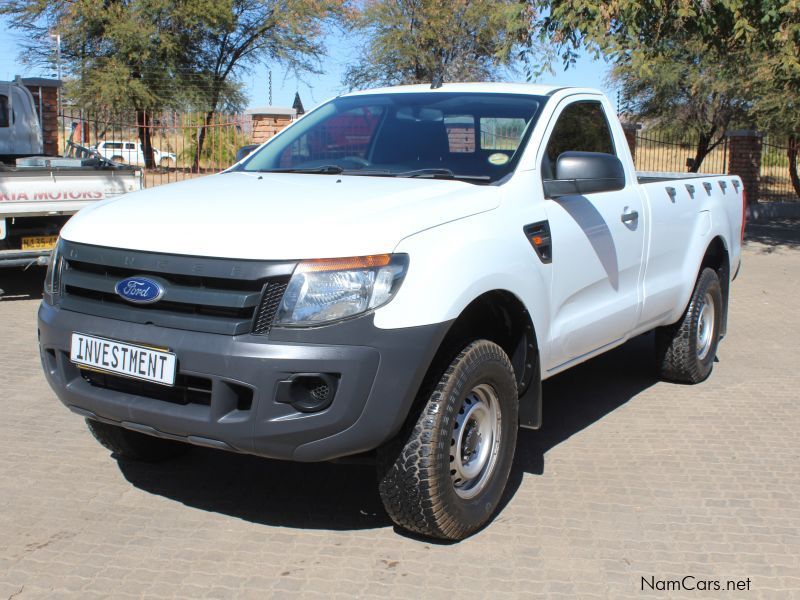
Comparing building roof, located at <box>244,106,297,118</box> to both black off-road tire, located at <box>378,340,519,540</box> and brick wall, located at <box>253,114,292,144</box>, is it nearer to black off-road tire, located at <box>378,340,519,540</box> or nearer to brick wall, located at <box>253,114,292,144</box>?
brick wall, located at <box>253,114,292,144</box>

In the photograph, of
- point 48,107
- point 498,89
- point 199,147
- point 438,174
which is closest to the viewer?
point 438,174

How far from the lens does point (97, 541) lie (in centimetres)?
384

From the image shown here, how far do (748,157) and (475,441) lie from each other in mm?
19623

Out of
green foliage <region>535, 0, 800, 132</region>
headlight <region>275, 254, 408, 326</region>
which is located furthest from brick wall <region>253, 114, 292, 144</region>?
headlight <region>275, 254, 408, 326</region>

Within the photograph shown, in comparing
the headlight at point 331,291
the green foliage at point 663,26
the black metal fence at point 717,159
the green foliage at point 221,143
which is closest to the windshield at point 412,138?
the headlight at point 331,291

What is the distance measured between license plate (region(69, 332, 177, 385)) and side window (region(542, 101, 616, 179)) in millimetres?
2021

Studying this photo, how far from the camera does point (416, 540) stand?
3904 mm

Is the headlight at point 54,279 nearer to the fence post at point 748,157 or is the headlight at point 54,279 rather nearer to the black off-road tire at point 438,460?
the black off-road tire at point 438,460

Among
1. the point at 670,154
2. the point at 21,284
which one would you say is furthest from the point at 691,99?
the point at 21,284

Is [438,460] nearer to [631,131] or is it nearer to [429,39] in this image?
[631,131]

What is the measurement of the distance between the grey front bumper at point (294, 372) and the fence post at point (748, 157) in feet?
65.3

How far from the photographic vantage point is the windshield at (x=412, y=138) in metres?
4.48

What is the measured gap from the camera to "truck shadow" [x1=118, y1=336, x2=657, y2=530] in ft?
13.7
